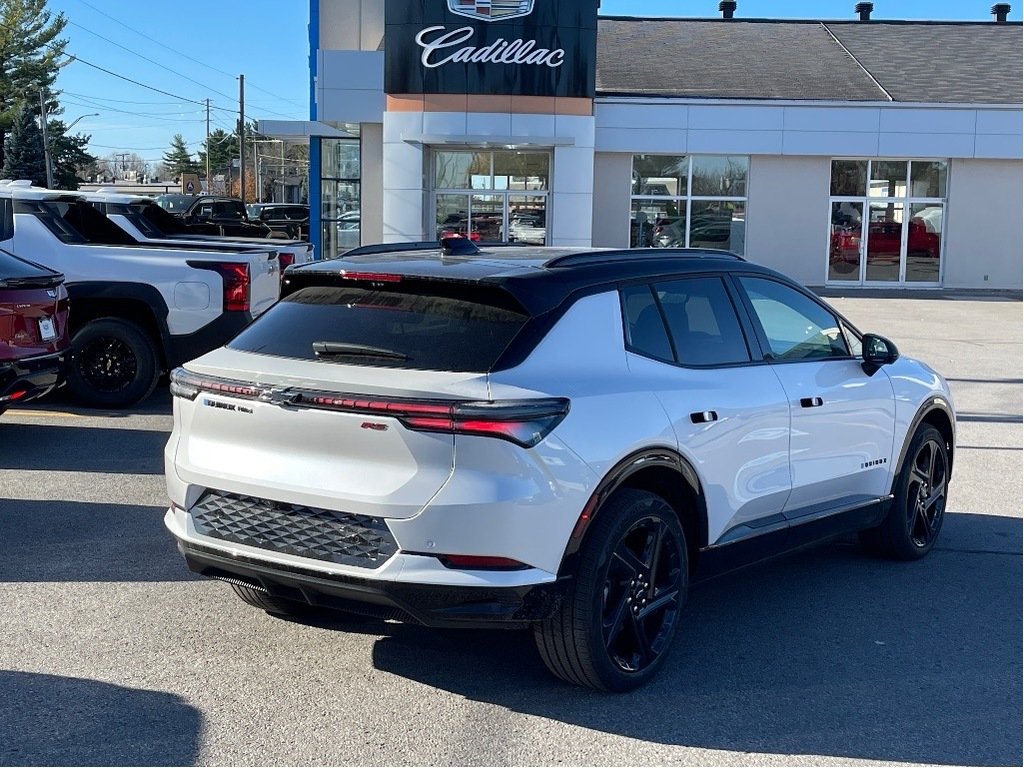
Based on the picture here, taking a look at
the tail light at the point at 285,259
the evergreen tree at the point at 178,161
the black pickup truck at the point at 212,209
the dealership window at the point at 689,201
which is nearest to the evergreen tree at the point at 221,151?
the evergreen tree at the point at 178,161

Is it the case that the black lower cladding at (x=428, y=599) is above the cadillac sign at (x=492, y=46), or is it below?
below

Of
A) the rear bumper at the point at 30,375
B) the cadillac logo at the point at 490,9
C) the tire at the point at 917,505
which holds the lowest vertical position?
the tire at the point at 917,505

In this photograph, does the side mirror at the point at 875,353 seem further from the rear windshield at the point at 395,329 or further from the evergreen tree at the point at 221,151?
the evergreen tree at the point at 221,151

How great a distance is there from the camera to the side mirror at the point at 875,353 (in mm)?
5902

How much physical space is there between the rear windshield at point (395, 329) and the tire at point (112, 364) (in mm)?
6190

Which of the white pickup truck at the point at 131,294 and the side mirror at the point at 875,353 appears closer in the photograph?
the side mirror at the point at 875,353

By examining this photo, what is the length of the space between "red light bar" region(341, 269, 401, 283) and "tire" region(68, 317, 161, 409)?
645 centimetres

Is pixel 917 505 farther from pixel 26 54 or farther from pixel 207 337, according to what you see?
pixel 26 54

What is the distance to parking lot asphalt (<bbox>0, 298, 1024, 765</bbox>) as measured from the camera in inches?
159

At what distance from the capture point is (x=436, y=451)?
3.98m

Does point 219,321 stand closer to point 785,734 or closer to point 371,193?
point 785,734

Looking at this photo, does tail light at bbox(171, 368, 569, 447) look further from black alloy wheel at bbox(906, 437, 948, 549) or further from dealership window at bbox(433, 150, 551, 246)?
dealership window at bbox(433, 150, 551, 246)

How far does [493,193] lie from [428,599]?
23009mm

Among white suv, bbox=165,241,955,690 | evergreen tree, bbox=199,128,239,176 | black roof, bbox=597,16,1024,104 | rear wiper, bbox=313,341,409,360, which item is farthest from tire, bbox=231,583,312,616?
evergreen tree, bbox=199,128,239,176
